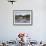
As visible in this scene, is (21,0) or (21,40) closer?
(21,40)

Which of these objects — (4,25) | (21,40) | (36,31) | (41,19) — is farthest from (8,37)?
(21,40)

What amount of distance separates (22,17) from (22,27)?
0.38 meters

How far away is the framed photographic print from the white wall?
116 millimetres

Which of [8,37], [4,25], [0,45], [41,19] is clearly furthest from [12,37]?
[0,45]

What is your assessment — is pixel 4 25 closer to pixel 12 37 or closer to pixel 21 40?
pixel 12 37

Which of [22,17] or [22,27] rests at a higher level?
[22,17]

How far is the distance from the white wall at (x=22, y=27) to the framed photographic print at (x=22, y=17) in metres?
0.12

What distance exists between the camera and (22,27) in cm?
485

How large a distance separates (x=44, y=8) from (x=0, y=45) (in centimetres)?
240

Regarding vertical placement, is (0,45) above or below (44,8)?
below

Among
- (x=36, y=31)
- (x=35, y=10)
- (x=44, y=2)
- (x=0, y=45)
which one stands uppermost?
(x=44, y=2)

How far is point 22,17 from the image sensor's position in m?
4.85

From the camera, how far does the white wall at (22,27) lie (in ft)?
15.9

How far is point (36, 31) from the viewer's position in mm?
4836
